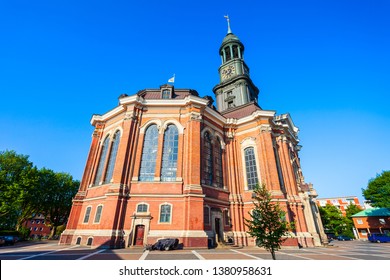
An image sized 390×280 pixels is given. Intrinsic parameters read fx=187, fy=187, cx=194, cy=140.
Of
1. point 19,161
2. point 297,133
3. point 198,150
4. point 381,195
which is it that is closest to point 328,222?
point 381,195

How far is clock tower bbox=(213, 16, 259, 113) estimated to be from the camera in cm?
3123

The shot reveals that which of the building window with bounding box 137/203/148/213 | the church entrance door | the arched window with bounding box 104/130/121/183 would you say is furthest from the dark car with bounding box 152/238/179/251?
the arched window with bounding box 104/130/121/183

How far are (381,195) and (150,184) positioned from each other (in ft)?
141

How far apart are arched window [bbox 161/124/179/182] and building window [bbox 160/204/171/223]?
2591mm

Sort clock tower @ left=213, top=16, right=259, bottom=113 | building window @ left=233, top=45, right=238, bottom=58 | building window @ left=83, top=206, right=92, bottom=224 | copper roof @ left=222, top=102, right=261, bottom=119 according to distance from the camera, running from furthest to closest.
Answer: building window @ left=233, top=45, right=238, bottom=58 → clock tower @ left=213, top=16, right=259, bottom=113 → copper roof @ left=222, top=102, right=261, bottom=119 → building window @ left=83, top=206, right=92, bottom=224

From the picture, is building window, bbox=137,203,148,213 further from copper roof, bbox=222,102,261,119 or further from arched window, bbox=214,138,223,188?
copper roof, bbox=222,102,261,119

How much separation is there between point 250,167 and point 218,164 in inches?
164

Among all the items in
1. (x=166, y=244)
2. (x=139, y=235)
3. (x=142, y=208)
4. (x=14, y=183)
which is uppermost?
(x=14, y=183)

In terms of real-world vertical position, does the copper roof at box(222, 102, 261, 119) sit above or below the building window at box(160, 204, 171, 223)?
above

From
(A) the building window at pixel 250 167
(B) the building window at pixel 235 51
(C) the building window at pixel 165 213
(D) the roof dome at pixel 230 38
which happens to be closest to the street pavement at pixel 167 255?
(C) the building window at pixel 165 213

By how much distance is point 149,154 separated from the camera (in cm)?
2006

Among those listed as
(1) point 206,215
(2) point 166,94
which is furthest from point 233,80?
(1) point 206,215

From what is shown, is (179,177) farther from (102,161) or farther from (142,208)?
(102,161)

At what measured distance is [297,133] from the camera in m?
33.5
